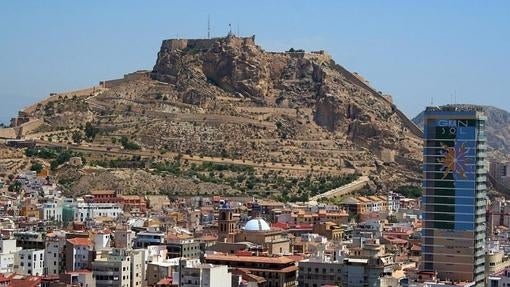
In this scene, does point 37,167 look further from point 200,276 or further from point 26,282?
point 200,276

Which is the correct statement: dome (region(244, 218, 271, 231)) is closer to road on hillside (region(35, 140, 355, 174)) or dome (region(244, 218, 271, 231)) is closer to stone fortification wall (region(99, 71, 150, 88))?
road on hillside (region(35, 140, 355, 174))

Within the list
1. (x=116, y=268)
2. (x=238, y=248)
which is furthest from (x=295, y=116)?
(x=116, y=268)

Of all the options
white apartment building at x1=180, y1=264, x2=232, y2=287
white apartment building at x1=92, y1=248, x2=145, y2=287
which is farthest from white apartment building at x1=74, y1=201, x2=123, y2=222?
white apartment building at x1=180, y1=264, x2=232, y2=287

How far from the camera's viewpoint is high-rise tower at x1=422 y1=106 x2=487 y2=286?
50719 mm

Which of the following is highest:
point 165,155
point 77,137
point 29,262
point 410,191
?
point 77,137

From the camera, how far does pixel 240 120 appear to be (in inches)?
4220

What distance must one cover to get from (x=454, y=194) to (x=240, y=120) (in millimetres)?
57049

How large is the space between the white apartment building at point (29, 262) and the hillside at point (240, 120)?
41.6 m

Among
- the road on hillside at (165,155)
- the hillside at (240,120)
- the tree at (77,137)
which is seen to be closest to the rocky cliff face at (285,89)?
the hillside at (240,120)

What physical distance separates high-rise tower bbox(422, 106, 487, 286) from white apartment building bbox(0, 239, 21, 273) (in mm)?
16905

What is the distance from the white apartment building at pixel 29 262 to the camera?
5144cm

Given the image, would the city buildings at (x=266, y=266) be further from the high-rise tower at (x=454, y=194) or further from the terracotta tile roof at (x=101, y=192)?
the terracotta tile roof at (x=101, y=192)

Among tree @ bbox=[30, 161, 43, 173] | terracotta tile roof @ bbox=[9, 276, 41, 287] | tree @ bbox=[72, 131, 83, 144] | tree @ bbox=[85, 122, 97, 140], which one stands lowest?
terracotta tile roof @ bbox=[9, 276, 41, 287]

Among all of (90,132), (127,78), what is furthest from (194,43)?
(90,132)
